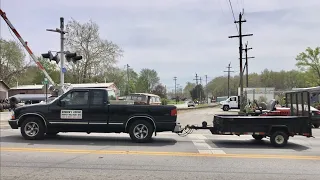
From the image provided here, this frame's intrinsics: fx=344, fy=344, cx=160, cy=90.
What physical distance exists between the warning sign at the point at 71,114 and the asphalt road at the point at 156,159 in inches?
32.0

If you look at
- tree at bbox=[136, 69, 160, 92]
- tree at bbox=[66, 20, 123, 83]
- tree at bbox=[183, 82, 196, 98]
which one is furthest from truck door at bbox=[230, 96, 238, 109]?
tree at bbox=[183, 82, 196, 98]

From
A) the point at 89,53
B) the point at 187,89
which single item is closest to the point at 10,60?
the point at 89,53

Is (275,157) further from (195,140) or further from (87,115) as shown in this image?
(87,115)

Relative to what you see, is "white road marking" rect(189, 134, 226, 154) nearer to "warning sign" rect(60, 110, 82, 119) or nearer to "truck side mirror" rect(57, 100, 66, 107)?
"warning sign" rect(60, 110, 82, 119)

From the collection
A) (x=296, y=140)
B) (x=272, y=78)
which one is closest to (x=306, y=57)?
(x=272, y=78)

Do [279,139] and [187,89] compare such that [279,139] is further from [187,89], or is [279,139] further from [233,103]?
[187,89]

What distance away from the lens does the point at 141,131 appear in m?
11.4

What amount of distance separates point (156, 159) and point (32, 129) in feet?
17.4

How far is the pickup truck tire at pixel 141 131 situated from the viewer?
37.3 ft

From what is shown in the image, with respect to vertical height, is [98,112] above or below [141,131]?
above

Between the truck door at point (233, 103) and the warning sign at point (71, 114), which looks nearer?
the warning sign at point (71, 114)

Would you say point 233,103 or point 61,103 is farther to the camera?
point 233,103

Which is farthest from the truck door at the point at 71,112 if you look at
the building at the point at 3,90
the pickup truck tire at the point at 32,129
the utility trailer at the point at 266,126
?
the building at the point at 3,90

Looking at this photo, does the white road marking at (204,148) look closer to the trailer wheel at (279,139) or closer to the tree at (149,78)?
the trailer wheel at (279,139)
